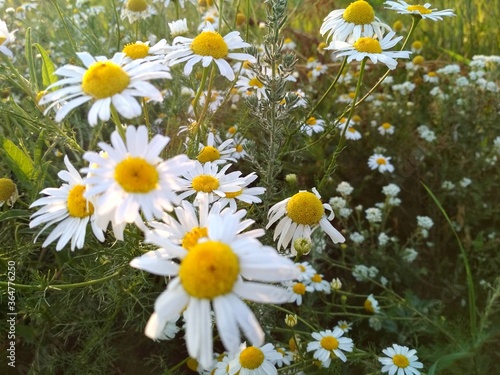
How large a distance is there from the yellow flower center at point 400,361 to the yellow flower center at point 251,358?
0.59m

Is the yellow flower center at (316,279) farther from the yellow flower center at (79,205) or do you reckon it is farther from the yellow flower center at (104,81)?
the yellow flower center at (104,81)

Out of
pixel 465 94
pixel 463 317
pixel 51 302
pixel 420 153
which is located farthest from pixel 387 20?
pixel 51 302

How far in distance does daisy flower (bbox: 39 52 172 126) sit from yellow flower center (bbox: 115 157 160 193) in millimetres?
134

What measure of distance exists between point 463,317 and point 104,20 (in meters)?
3.96

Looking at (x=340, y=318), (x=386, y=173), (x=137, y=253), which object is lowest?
(x=340, y=318)

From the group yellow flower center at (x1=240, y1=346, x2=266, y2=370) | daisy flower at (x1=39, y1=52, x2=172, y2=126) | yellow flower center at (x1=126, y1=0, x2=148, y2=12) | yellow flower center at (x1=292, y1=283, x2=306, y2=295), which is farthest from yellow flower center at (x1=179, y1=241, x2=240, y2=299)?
yellow flower center at (x1=126, y1=0, x2=148, y2=12)

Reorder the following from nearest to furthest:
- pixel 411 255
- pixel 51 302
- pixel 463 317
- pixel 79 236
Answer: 1. pixel 79 236
2. pixel 51 302
3. pixel 463 317
4. pixel 411 255

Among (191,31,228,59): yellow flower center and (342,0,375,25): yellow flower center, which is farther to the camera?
(342,0,375,25): yellow flower center

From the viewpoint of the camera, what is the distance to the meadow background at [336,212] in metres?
1.85

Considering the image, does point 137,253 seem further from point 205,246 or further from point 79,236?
point 205,246

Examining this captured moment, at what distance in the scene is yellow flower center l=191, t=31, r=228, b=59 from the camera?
1652 mm

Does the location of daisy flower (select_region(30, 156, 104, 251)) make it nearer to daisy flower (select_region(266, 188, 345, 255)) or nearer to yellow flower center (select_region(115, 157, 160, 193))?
yellow flower center (select_region(115, 157, 160, 193))

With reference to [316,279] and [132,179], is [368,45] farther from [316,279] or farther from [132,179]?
[132,179]

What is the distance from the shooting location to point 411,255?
2.70 meters
